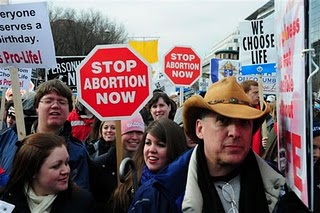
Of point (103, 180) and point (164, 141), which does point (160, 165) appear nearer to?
point (164, 141)

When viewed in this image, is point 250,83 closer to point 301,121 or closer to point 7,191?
point 7,191

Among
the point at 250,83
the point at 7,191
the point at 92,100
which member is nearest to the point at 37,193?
the point at 7,191

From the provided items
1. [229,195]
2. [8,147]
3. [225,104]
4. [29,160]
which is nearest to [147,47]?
[8,147]

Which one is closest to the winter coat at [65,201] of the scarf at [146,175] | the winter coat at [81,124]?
the scarf at [146,175]

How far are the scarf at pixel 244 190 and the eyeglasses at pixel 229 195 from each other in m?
0.03

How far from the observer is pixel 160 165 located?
136 inches

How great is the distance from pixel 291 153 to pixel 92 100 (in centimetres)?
202

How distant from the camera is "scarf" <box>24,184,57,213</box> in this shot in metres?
3.03

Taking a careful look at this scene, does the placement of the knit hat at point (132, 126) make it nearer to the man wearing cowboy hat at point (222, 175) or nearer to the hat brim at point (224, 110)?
the hat brim at point (224, 110)

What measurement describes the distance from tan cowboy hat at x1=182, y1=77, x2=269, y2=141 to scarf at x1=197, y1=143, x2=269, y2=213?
24 cm

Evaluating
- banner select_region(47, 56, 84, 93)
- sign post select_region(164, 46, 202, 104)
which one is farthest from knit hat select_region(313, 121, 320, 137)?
banner select_region(47, 56, 84, 93)

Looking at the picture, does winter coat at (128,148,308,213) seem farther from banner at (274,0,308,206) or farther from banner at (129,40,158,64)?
banner at (129,40,158,64)

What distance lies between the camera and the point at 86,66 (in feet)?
12.6

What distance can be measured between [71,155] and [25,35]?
3.95 feet
